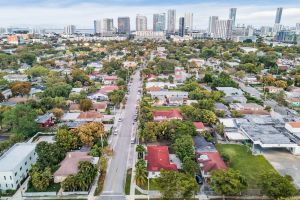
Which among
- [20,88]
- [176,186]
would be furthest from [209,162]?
[20,88]

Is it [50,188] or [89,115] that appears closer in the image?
[50,188]

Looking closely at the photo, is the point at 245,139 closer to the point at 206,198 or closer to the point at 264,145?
the point at 264,145

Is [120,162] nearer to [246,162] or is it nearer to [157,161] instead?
[157,161]

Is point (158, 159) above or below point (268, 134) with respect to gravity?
below

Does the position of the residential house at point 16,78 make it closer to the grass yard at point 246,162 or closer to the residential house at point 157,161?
the residential house at point 157,161

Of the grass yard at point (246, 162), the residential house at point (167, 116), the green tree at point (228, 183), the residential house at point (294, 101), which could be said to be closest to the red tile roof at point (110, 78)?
the residential house at point (167, 116)

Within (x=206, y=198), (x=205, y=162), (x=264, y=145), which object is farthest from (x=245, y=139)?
(x=206, y=198)

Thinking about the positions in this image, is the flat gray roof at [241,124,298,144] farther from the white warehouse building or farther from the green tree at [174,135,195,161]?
the white warehouse building
